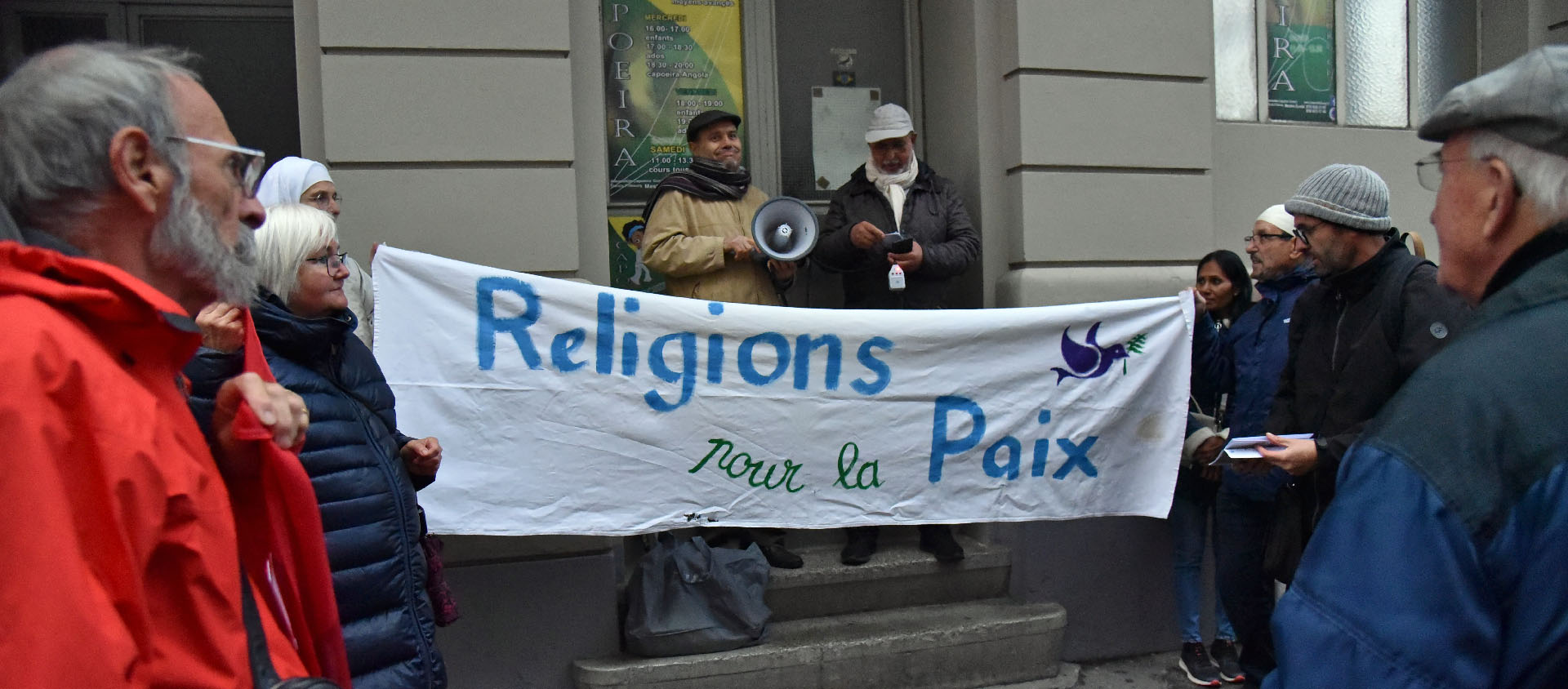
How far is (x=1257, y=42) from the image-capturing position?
6234mm

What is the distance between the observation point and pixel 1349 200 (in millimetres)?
3539

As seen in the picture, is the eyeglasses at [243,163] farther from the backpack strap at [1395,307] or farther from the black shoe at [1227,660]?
the black shoe at [1227,660]

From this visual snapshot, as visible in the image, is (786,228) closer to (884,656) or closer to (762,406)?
(762,406)

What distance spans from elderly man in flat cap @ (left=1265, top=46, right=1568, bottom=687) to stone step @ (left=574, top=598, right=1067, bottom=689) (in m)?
3.16


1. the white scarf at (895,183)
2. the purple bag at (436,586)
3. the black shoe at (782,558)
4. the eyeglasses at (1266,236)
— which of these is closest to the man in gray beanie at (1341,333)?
the eyeglasses at (1266,236)

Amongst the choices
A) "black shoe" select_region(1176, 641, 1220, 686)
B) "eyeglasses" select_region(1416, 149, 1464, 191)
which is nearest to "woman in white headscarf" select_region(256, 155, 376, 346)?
"eyeglasses" select_region(1416, 149, 1464, 191)

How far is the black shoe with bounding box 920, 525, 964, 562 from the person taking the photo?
5.04 meters

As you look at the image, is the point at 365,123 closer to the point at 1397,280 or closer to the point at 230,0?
the point at 230,0

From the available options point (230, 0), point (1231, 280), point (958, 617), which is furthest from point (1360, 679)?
point (230, 0)

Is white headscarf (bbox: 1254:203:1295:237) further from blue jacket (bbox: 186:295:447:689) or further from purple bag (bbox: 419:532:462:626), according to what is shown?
blue jacket (bbox: 186:295:447:689)

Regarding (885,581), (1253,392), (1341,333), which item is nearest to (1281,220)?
(1253,392)

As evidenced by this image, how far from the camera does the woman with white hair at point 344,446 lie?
2.45m

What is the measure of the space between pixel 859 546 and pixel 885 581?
0.19 m

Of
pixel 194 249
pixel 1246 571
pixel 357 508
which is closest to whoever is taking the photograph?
pixel 194 249
